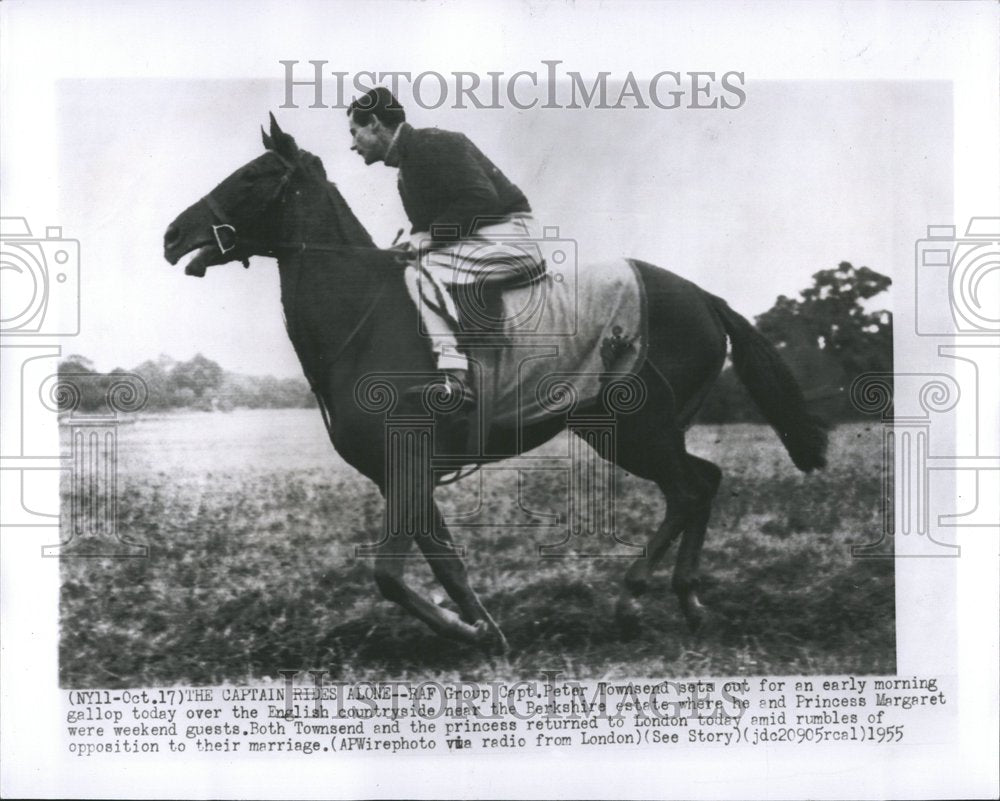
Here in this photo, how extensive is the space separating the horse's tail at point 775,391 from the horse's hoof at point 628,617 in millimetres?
1091

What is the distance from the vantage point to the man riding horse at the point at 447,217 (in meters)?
4.71

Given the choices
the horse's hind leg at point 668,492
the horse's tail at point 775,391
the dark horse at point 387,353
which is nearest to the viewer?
the dark horse at point 387,353

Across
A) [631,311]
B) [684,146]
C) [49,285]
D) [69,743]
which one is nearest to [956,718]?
[631,311]

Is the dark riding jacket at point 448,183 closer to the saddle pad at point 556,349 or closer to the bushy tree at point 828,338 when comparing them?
the saddle pad at point 556,349

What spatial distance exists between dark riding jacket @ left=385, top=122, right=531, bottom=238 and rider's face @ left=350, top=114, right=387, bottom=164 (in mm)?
59

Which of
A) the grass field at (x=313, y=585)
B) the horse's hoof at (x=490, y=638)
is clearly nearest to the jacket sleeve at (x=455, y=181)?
the grass field at (x=313, y=585)

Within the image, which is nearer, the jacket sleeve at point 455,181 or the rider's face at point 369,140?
the jacket sleeve at point 455,181

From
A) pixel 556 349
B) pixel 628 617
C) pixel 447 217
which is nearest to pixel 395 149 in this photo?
pixel 447 217

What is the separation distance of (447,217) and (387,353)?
2.39ft

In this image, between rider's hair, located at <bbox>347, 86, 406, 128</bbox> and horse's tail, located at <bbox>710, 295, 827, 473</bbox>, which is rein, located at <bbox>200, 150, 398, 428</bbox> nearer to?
rider's hair, located at <bbox>347, 86, 406, 128</bbox>

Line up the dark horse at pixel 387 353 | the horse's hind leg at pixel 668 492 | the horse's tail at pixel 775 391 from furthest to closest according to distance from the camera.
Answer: the horse's tail at pixel 775 391
the horse's hind leg at pixel 668 492
the dark horse at pixel 387 353

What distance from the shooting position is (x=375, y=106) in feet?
16.1

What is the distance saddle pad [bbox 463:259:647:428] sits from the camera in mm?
4750

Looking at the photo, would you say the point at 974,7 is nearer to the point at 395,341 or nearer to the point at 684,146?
the point at 684,146
